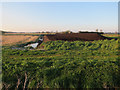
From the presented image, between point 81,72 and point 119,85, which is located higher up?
point 81,72

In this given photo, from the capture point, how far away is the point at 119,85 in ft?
23.1

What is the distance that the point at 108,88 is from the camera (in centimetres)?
646

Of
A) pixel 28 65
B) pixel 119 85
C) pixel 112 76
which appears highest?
pixel 28 65

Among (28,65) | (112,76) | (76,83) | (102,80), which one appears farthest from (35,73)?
(112,76)

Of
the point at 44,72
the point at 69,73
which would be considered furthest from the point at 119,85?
the point at 44,72

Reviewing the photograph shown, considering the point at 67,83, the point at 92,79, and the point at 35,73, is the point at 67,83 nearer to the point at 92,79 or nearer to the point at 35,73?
the point at 92,79

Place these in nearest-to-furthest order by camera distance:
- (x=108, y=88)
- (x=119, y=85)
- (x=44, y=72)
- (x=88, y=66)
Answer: (x=108, y=88), (x=119, y=85), (x=44, y=72), (x=88, y=66)

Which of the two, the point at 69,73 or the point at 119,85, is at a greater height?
the point at 69,73

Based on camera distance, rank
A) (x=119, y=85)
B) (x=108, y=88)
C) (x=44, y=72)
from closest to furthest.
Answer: (x=108, y=88) < (x=119, y=85) < (x=44, y=72)

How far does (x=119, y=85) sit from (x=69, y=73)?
3.42m

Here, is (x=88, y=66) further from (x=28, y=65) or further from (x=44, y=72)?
(x=28, y=65)

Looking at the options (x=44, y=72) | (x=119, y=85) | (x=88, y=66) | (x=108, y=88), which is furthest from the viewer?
(x=88, y=66)

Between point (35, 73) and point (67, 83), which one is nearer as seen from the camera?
point (67, 83)

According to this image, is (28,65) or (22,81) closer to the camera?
(22,81)
